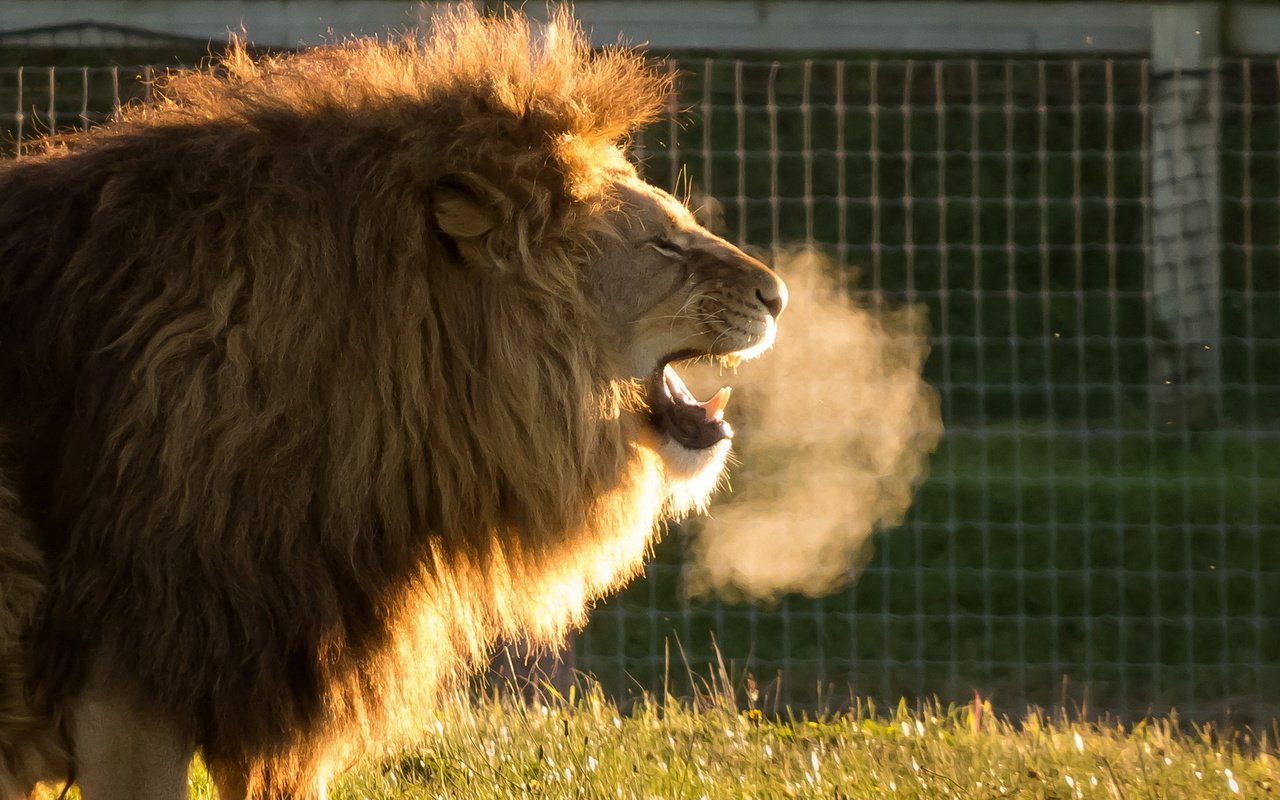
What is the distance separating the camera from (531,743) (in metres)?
4.04

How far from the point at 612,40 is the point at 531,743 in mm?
3190

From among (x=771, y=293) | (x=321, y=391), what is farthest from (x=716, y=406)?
(x=321, y=391)

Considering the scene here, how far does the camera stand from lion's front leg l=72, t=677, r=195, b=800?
2.80 metres

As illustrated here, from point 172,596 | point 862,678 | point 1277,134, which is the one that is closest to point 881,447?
point 862,678

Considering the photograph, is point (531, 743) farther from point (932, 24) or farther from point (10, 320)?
point (932, 24)

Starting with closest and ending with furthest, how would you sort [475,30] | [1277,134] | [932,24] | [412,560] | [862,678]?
[412,560] → [475,30] → [862,678] → [932,24] → [1277,134]

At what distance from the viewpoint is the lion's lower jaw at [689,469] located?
3.29 meters

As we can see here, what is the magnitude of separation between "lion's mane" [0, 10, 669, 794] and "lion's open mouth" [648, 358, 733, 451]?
7 centimetres

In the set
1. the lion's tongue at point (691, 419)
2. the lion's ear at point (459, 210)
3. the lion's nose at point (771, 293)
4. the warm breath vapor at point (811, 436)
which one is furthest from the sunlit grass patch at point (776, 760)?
the warm breath vapor at point (811, 436)

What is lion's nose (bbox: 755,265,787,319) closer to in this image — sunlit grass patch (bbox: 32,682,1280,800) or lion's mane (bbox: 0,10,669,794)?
lion's mane (bbox: 0,10,669,794)

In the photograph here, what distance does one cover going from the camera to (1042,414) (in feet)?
26.2

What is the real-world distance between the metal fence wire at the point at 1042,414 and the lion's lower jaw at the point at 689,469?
1491mm

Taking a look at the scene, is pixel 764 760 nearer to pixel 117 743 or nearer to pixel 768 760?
pixel 768 760

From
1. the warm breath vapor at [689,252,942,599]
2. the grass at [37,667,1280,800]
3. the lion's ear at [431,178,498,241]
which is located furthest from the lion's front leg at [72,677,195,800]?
the warm breath vapor at [689,252,942,599]
